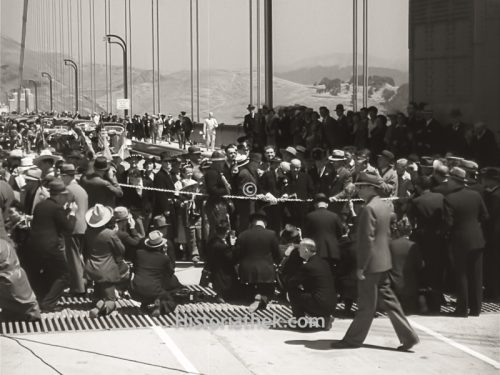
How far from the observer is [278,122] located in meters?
20.5

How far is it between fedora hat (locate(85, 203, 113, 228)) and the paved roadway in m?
1.61

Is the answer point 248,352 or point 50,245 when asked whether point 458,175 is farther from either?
point 50,245

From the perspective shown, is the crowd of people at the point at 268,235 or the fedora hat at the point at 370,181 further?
the crowd of people at the point at 268,235

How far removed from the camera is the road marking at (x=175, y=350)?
7.81 m

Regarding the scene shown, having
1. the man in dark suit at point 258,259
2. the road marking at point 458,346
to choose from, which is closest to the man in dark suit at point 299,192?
the man in dark suit at point 258,259

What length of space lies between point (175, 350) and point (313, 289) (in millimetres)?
1594

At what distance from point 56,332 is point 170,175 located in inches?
200

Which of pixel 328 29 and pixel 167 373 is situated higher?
pixel 328 29

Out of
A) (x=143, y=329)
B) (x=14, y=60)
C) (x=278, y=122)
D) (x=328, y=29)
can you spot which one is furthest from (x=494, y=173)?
(x=14, y=60)

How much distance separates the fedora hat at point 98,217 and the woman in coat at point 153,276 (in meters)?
0.66

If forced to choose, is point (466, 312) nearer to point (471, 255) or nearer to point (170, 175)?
point (471, 255)

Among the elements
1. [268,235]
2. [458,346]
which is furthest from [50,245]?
[458,346]

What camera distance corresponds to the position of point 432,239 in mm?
10336

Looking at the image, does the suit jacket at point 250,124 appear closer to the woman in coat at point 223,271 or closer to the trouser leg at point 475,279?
the woman in coat at point 223,271
